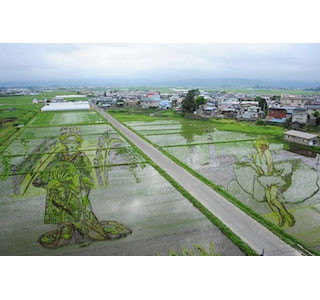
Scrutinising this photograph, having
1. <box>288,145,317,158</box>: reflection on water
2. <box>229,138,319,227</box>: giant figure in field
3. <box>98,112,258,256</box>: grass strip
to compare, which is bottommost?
<box>98,112,258,256</box>: grass strip

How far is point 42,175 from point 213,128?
8350 millimetres

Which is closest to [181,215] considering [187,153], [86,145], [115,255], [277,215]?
[115,255]

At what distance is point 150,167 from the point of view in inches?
253

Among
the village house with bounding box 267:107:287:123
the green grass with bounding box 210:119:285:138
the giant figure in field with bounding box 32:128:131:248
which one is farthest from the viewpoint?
the village house with bounding box 267:107:287:123

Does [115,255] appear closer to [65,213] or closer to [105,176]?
[65,213]

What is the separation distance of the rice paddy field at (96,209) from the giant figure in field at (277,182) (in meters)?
1.44

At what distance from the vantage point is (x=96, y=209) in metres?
4.43

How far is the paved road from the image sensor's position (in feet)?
11.0

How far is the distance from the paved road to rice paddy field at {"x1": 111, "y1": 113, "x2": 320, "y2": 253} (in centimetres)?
36

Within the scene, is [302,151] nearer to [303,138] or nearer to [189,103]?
[303,138]

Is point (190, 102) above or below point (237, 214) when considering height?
above

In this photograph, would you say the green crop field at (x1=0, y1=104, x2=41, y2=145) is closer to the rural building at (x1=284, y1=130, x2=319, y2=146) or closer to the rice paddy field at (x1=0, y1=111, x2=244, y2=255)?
the rice paddy field at (x1=0, y1=111, x2=244, y2=255)

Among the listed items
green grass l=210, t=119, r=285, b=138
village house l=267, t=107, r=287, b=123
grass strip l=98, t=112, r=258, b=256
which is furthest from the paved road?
village house l=267, t=107, r=287, b=123

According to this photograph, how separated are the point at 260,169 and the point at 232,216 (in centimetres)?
208
